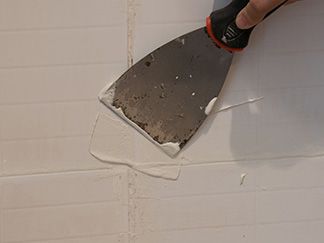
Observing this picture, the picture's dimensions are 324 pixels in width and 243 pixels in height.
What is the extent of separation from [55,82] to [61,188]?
Answer: 17 cm

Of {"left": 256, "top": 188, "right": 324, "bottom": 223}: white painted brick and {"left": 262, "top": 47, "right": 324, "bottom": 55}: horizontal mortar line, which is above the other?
{"left": 262, "top": 47, "right": 324, "bottom": 55}: horizontal mortar line

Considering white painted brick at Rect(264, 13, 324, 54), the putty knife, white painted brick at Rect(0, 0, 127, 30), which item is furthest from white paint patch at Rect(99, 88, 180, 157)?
white painted brick at Rect(264, 13, 324, 54)

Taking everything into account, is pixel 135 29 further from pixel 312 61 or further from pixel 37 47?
pixel 312 61

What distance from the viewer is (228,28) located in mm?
808

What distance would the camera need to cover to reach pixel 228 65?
0.85 m

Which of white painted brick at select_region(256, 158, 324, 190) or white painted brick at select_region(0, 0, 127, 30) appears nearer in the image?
white painted brick at select_region(0, 0, 127, 30)

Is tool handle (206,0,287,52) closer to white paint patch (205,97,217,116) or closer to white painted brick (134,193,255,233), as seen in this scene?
white paint patch (205,97,217,116)

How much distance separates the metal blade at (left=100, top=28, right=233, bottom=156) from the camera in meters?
0.84

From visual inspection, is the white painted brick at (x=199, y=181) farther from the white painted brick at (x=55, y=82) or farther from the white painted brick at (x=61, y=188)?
the white painted brick at (x=55, y=82)

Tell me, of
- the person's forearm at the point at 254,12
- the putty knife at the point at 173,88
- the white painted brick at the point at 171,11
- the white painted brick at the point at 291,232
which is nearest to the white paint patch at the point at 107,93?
the putty knife at the point at 173,88

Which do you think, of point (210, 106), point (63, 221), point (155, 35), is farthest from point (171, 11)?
point (63, 221)

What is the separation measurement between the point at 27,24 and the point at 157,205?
0.36 metres

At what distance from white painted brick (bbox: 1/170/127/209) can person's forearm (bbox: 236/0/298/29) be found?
0.31 meters

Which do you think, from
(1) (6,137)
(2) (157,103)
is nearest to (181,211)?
(2) (157,103)
